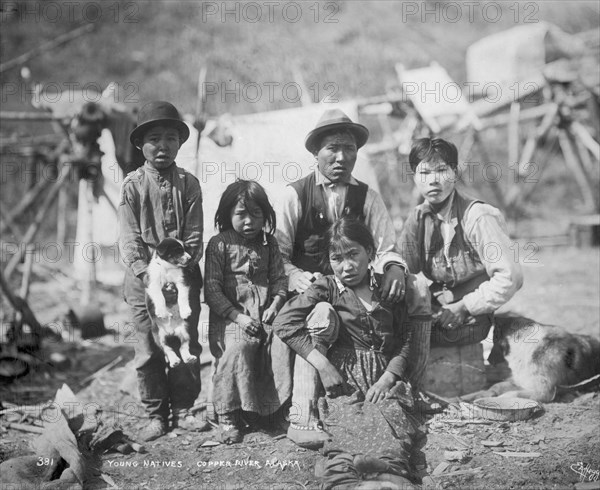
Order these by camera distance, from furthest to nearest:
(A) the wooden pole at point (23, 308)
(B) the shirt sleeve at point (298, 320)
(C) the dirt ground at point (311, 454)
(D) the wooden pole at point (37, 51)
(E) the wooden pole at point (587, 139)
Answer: (E) the wooden pole at point (587, 139), (D) the wooden pole at point (37, 51), (A) the wooden pole at point (23, 308), (B) the shirt sleeve at point (298, 320), (C) the dirt ground at point (311, 454)

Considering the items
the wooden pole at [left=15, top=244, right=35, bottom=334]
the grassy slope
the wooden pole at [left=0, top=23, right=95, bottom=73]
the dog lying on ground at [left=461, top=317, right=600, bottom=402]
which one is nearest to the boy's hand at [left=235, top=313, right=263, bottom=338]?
the dog lying on ground at [left=461, top=317, right=600, bottom=402]

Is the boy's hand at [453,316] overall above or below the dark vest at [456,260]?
below

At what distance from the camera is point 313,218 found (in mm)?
4059

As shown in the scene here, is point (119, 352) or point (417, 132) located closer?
point (119, 352)

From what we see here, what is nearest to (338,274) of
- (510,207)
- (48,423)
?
(48,423)

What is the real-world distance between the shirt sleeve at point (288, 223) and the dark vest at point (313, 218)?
28 millimetres

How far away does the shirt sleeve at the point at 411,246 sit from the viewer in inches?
163

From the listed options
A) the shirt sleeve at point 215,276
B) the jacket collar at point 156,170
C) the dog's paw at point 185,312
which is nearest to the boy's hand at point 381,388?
the shirt sleeve at point 215,276

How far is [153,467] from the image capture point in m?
3.57

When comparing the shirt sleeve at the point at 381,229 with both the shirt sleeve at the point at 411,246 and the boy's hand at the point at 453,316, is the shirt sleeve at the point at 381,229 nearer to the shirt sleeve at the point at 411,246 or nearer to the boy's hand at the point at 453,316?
the shirt sleeve at the point at 411,246

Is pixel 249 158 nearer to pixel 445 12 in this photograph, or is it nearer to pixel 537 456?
pixel 537 456

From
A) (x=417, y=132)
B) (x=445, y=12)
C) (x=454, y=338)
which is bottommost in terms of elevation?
(x=454, y=338)

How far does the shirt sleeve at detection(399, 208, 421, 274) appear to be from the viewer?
13.6ft

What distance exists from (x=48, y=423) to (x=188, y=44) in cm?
803
